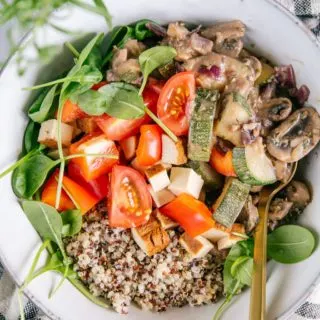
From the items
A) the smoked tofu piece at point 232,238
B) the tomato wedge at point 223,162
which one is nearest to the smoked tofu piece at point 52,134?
the tomato wedge at point 223,162

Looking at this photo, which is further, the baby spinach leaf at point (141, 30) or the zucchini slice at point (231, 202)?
the baby spinach leaf at point (141, 30)

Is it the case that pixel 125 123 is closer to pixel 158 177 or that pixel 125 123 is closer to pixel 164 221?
pixel 158 177

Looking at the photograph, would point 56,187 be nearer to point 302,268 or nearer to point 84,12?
point 84,12

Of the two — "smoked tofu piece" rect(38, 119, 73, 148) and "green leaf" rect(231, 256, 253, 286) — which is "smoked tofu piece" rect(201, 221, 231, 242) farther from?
"smoked tofu piece" rect(38, 119, 73, 148)

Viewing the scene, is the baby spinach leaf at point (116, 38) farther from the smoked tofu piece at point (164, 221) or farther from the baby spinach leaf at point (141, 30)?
the smoked tofu piece at point (164, 221)

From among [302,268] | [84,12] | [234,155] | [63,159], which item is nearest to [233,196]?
[234,155]

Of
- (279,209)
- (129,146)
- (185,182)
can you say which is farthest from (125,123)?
(279,209)

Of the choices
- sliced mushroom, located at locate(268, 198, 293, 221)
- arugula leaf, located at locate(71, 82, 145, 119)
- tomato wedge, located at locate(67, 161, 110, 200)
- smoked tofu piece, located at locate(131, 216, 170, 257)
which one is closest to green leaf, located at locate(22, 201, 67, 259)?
tomato wedge, located at locate(67, 161, 110, 200)
